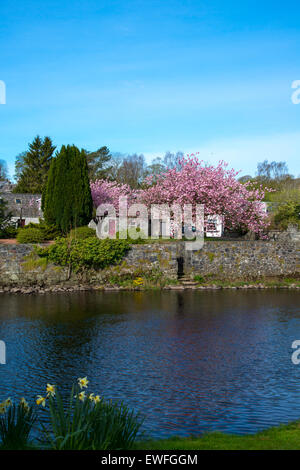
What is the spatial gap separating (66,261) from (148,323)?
11639mm

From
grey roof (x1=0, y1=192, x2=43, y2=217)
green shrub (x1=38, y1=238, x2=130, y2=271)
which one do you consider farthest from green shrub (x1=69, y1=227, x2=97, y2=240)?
grey roof (x1=0, y1=192, x2=43, y2=217)

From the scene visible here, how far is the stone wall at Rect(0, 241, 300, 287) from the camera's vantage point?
90.8ft

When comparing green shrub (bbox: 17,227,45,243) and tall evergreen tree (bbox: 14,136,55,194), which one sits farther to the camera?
tall evergreen tree (bbox: 14,136,55,194)

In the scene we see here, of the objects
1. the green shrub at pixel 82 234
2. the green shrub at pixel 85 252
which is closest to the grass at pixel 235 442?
the green shrub at pixel 85 252

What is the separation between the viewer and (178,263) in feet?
102

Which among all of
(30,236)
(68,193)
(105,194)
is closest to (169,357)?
(30,236)

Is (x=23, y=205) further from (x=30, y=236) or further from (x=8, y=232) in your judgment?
(x=30, y=236)

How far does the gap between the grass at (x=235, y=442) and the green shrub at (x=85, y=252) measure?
21089 mm

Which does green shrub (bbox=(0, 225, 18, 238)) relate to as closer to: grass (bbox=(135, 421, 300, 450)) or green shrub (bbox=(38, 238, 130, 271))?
green shrub (bbox=(38, 238, 130, 271))

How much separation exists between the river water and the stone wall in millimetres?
5412

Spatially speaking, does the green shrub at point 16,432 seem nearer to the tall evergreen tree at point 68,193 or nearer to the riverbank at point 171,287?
the riverbank at point 171,287

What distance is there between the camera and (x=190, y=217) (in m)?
35.5

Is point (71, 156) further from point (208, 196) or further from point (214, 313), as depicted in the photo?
point (214, 313)

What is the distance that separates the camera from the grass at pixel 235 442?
21.2ft
